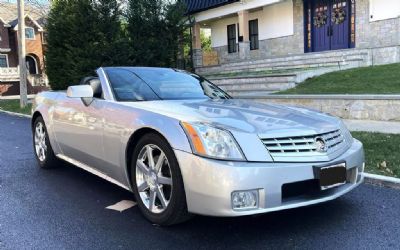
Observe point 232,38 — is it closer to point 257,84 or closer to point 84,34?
point 84,34

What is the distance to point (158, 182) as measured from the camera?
3484mm

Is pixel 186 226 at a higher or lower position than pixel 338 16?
lower

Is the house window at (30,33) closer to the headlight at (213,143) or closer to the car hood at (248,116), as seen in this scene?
the car hood at (248,116)

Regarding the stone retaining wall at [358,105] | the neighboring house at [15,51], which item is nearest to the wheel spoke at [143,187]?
the stone retaining wall at [358,105]

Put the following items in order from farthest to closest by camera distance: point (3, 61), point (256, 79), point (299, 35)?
point (3, 61) → point (299, 35) → point (256, 79)

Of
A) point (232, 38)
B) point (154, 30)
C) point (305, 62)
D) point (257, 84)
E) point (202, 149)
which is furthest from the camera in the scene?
point (232, 38)

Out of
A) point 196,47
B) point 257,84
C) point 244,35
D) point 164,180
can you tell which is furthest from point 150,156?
point 196,47

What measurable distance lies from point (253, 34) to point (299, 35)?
330 centimetres

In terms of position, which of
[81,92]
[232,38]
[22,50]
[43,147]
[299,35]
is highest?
[232,38]

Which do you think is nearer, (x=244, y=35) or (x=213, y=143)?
(x=213, y=143)

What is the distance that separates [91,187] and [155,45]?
41.2 ft

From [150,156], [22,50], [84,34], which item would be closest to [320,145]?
[150,156]

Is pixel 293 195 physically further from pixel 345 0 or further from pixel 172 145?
pixel 345 0

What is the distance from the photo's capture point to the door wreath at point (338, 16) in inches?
687
